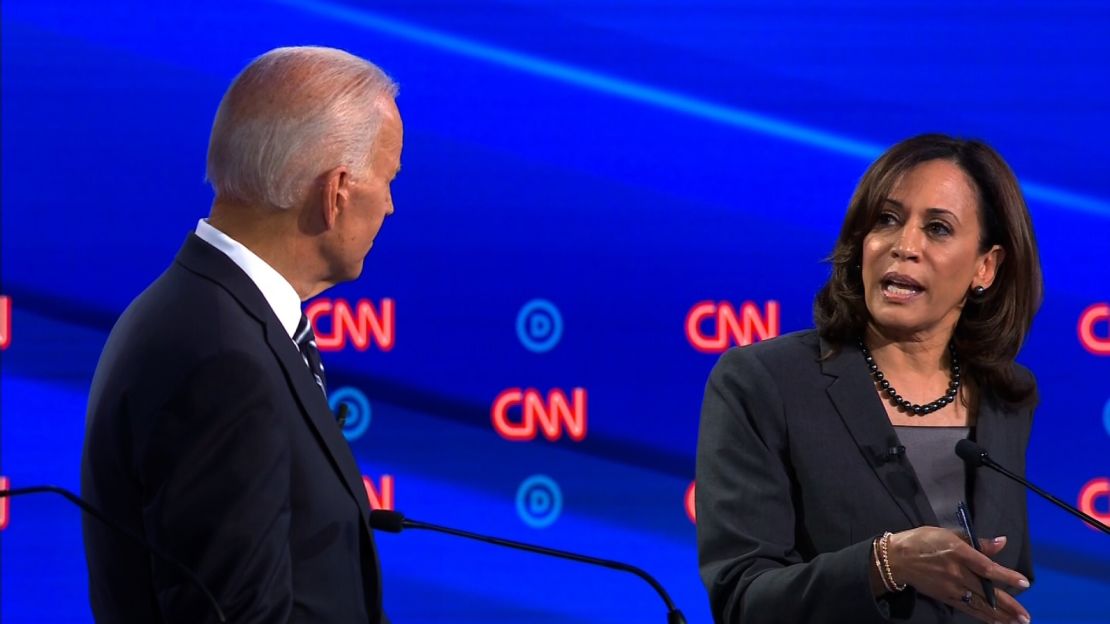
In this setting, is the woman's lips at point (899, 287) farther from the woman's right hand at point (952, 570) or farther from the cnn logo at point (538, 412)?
the cnn logo at point (538, 412)

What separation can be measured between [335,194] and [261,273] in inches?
4.5

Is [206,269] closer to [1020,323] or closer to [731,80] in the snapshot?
[1020,323]

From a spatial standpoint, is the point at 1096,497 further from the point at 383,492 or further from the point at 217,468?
the point at 217,468

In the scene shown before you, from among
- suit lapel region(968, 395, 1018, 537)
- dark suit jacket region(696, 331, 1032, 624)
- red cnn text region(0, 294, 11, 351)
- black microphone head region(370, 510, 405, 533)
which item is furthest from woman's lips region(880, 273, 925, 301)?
red cnn text region(0, 294, 11, 351)

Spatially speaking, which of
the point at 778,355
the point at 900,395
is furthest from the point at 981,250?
the point at 778,355

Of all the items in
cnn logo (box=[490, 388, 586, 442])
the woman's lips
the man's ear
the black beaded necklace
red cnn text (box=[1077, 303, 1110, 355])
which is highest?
red cnn text (box=[1077, 303, 1110, 355])

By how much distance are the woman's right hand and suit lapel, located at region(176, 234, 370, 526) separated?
2.45ft

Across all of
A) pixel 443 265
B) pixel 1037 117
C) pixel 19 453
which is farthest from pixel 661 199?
pixel 19 453

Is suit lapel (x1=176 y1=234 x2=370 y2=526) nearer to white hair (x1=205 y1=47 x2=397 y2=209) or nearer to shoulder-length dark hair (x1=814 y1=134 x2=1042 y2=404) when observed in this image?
white hair (x1=205 y1=47 x2=397 y2=209)

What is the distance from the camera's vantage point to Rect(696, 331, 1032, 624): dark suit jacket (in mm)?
1872

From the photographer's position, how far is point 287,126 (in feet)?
4.53

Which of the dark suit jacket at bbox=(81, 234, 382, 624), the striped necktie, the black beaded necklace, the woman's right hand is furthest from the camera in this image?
the black beaded necklace

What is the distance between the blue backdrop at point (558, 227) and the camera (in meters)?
2.89

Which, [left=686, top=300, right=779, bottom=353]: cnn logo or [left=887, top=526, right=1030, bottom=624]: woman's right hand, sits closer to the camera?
[left=887, top=526, right=1030, bottom=624]: woman's right hand
